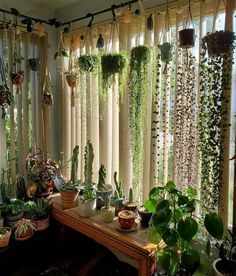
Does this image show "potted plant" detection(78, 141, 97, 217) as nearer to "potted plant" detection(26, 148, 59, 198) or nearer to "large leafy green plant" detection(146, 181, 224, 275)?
"potted plant" detection(26, 148, 59, 198)

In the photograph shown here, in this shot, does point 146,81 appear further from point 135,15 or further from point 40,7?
point 40,7

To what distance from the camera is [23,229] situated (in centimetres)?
197

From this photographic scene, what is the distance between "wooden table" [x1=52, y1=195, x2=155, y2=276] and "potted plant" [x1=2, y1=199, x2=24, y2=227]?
284 millimetres

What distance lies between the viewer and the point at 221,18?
1.62m

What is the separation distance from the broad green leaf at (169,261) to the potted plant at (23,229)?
3.39 feet

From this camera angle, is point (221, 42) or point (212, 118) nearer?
point (221, 42)

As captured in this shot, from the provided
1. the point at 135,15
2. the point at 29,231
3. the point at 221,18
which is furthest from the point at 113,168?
the point at 221,18

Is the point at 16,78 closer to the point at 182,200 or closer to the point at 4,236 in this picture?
the point at 4,236

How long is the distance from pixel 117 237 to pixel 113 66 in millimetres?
1172

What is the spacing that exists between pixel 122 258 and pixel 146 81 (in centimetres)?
139

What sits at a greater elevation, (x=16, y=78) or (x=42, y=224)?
(x=16, y=78)

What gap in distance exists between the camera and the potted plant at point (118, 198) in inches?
77.5

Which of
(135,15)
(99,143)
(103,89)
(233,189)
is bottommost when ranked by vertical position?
(233,189)

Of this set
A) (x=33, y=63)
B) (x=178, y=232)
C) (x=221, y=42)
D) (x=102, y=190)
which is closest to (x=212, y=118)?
(x=221, y=42)
